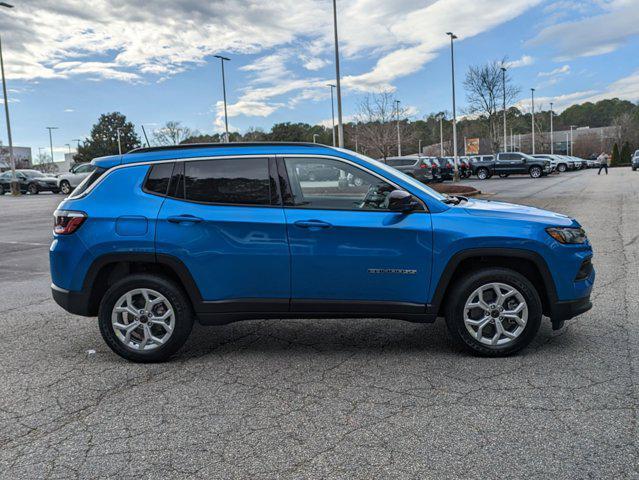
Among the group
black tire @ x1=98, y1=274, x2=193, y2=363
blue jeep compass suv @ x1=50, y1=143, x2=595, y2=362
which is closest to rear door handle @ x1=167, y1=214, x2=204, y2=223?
blue jeep compass suv @ x1=50, y1=143, x2=595, y2=362

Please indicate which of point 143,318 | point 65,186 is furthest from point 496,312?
point 65,186

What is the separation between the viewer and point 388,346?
4.86m

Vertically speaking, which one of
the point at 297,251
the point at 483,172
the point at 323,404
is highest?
the point at 483,172

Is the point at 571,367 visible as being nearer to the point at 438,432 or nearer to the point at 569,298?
the point at 569,298

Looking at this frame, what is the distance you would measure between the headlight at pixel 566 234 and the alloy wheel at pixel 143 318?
312cm

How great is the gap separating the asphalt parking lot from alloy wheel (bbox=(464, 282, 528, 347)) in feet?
0.68

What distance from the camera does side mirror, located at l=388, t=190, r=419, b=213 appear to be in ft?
13.9

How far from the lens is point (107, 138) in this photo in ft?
351

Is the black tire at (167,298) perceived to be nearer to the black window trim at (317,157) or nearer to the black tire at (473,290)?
the black window trim at (317,157)

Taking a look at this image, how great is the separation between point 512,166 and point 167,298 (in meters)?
39.8

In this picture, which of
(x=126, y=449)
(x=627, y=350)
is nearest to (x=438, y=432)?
(x=126, y=449)

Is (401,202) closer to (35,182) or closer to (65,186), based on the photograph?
(65,186)

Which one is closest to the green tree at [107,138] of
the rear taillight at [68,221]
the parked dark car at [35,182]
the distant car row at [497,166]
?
the parked dark car at [35,182]

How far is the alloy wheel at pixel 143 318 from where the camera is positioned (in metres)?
4.47
